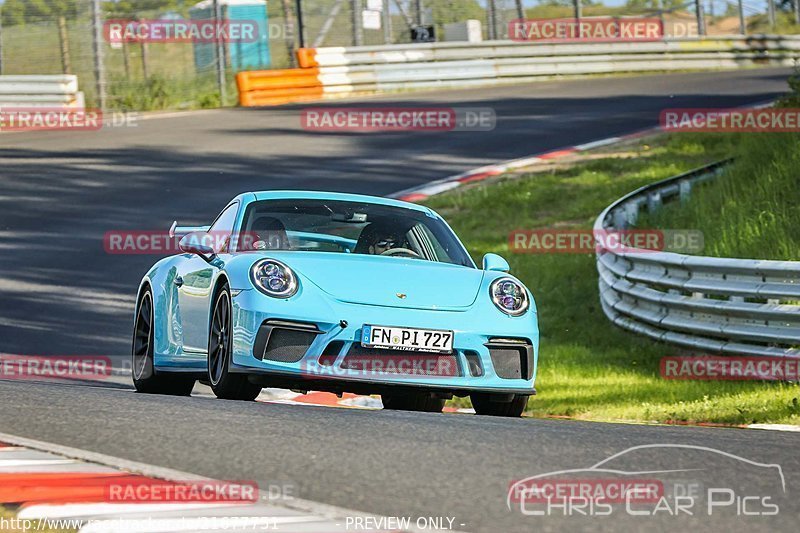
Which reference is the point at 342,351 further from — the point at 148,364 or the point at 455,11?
the point at 455,11

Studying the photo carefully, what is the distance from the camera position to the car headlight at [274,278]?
307 inches

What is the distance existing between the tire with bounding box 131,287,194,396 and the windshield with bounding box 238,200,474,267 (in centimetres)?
120

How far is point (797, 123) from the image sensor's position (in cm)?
1906

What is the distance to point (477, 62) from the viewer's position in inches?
1362

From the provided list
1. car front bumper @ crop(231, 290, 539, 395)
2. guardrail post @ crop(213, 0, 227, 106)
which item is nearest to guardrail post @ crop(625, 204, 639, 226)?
car front bumper @ crop(231, 290, 539, 395)

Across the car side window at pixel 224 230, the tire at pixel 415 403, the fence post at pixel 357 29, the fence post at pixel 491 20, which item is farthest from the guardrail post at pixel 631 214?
the fence post at pixel 491 20

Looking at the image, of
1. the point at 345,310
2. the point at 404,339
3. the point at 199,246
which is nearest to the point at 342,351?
the point at 345,310

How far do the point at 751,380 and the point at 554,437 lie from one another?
464cm

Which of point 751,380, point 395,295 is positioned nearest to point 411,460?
point 395,295

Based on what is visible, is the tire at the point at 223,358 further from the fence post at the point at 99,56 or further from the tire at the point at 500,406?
the fence post at the point at 99,56

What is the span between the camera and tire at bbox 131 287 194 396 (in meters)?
9.53

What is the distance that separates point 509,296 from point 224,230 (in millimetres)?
1914

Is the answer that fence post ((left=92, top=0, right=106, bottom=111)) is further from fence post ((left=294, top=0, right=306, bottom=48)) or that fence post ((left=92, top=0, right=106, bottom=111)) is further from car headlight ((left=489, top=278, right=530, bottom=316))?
car headlight ((left=489, top=278, right=530, bottom=316))

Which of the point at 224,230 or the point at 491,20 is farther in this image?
the point at 491,20
